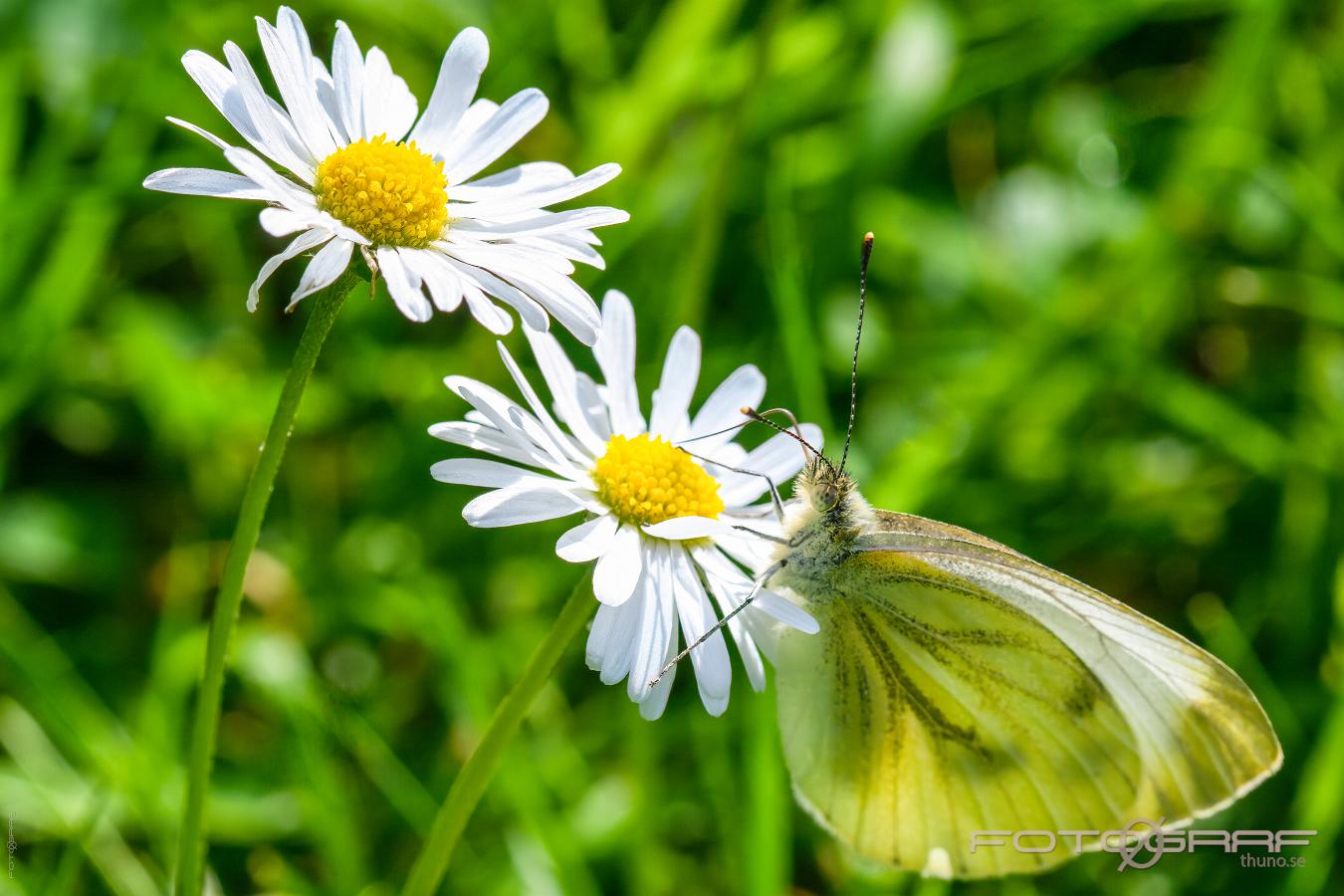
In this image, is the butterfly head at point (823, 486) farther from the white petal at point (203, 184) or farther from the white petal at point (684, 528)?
the white petal at point (203, 184)

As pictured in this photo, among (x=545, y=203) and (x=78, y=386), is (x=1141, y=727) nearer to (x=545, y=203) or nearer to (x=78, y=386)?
(x=545, y=203)

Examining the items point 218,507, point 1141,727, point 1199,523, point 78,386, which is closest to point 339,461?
point 218,507

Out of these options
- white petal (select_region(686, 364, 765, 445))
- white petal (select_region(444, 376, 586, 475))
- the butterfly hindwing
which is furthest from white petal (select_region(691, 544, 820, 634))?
the butterfly hindwing

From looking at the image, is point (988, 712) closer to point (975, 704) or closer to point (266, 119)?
point (975, 704)

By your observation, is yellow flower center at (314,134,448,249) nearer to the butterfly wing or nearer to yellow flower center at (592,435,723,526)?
yellow flower center at (592,435,723,526)

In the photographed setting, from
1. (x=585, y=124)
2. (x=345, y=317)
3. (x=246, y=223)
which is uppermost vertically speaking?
→ (x=585, y=124)

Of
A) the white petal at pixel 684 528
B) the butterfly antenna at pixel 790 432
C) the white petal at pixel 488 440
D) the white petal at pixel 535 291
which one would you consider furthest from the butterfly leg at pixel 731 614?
the white petal at pixel 535 291

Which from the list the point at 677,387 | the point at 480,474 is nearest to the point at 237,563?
the point at 480,474
